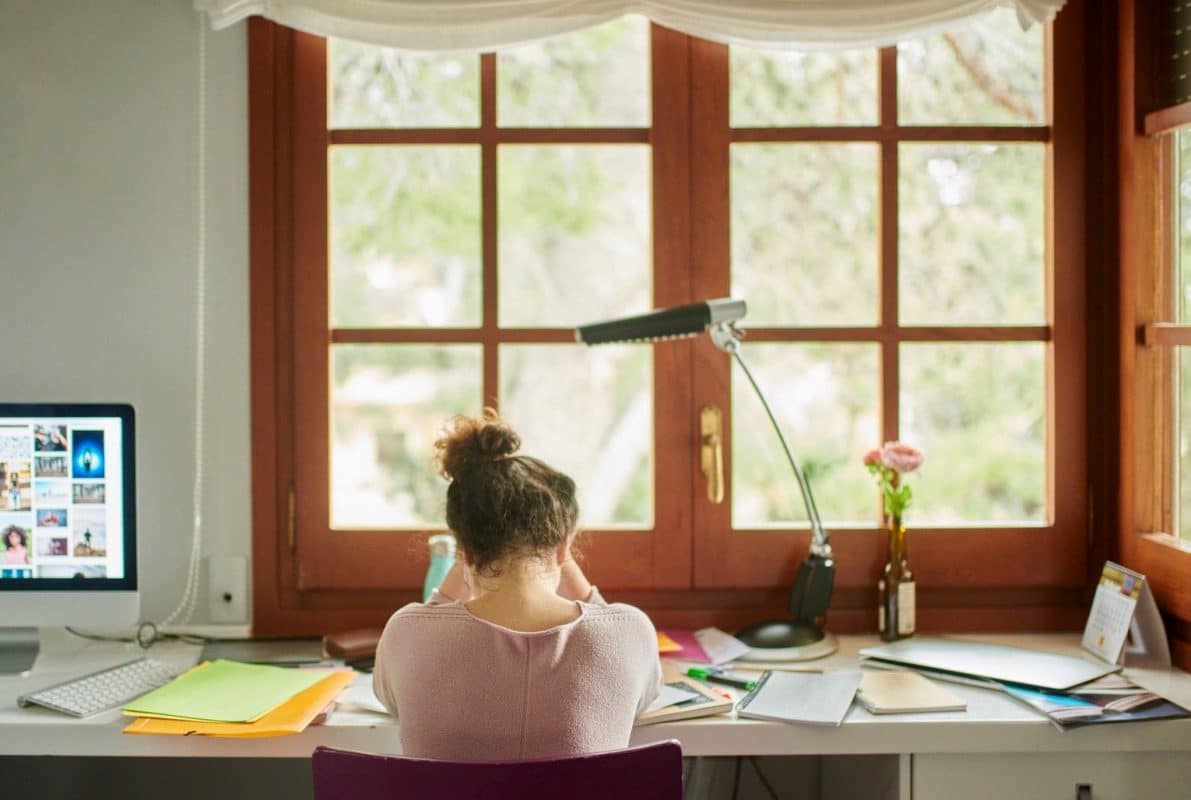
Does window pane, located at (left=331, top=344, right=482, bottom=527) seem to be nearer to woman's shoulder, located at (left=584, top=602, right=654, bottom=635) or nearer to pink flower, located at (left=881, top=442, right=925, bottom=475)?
pink flower, located at (left=881, top=442, right=925, bottom=475)

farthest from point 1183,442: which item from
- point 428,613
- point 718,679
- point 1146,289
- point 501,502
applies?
point 428,613

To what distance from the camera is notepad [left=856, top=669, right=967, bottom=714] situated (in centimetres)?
180

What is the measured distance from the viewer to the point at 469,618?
153 cm

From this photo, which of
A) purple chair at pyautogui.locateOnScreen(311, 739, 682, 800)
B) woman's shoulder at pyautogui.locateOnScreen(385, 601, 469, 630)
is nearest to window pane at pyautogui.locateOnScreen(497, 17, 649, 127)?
woman's shoulder at pyautogui.locateOnScreen(385, 601, 469, 630)

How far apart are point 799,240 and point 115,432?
14.6 feet

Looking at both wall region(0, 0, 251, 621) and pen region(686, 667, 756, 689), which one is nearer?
pen region(686, 667, 756, 689)

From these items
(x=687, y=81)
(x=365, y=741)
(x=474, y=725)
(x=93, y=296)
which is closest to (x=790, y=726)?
(x=474, y=725)

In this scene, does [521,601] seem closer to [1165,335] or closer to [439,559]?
[439,559]

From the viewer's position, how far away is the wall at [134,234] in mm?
2271

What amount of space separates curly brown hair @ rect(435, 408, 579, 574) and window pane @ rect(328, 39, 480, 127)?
404 centimetres

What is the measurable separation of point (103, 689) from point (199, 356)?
0.68 meters

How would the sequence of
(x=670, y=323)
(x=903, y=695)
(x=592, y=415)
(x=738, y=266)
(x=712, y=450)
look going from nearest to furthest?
(x=903, y=695), (x=670, y=323), (x=712, y=450), (x=738, y=266), (x=592, y=415)

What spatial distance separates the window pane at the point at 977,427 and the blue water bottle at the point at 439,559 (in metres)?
4.43

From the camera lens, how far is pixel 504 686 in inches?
59.1
